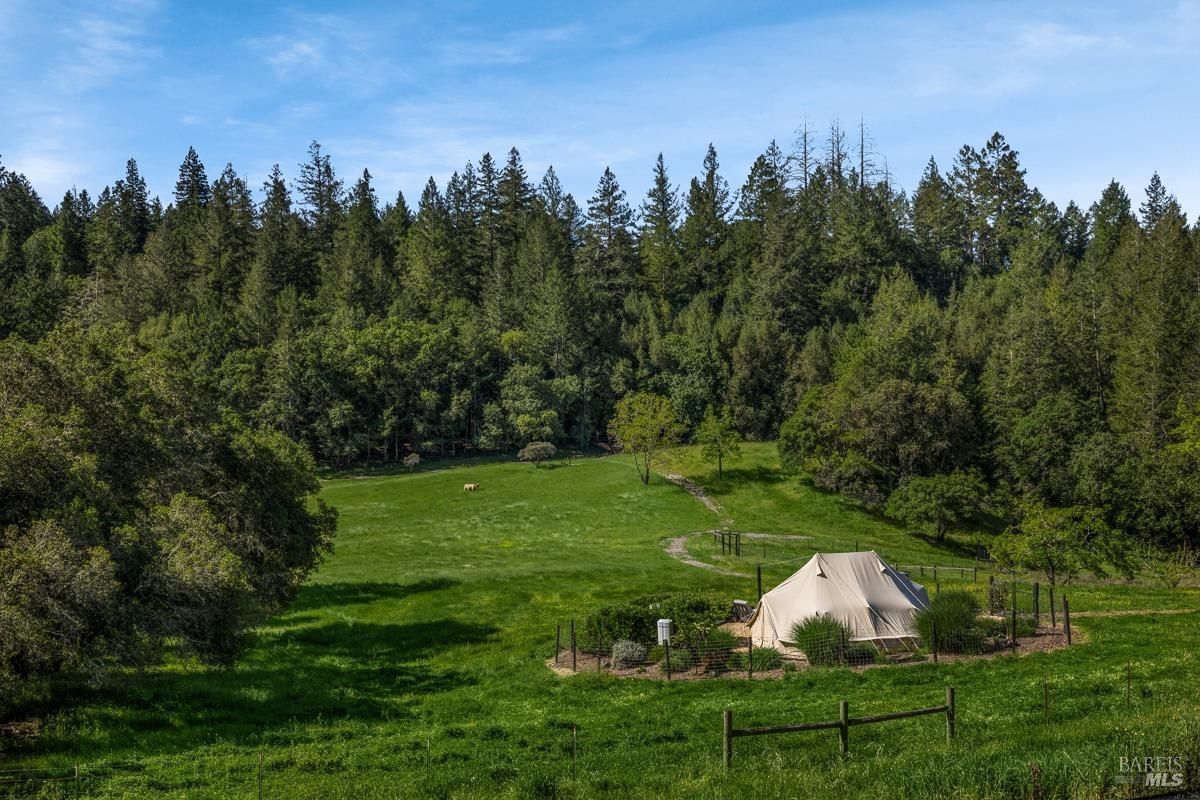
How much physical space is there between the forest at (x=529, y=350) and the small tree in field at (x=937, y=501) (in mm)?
1002

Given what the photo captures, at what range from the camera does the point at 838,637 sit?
29.1 meters

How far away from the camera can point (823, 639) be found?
29.0 m

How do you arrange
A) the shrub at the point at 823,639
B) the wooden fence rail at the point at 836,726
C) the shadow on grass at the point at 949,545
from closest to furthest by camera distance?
the wooden fence rail at the point at 836,726 → the shrub at the point at 823,639 → the shadow on grass at the point at 949,545

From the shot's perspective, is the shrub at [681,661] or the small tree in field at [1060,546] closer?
the shrub at [681,661]

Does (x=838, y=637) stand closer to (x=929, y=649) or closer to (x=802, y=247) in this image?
(x=929, y=649)

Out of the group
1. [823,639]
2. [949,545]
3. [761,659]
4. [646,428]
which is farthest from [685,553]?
[761,659]

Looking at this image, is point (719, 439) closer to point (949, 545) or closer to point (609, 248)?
point (949, 545)

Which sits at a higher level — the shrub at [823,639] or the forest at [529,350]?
the forest at [529,350]

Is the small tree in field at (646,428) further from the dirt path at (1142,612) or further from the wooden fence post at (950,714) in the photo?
the wooden fence post at (950,714)

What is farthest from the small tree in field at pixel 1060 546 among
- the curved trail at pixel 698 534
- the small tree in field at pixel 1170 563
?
the curved trail at pixel 698 534

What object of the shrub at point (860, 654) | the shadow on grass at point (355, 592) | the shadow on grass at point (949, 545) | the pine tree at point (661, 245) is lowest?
the shadow on grass at point (949, 545)

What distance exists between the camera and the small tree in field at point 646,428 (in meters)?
81.4

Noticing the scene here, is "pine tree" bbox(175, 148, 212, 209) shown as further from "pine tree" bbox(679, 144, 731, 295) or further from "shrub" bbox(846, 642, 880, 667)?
"shrub" bbox(846, 642, 880, 667)

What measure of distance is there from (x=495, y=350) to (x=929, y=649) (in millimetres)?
87668
